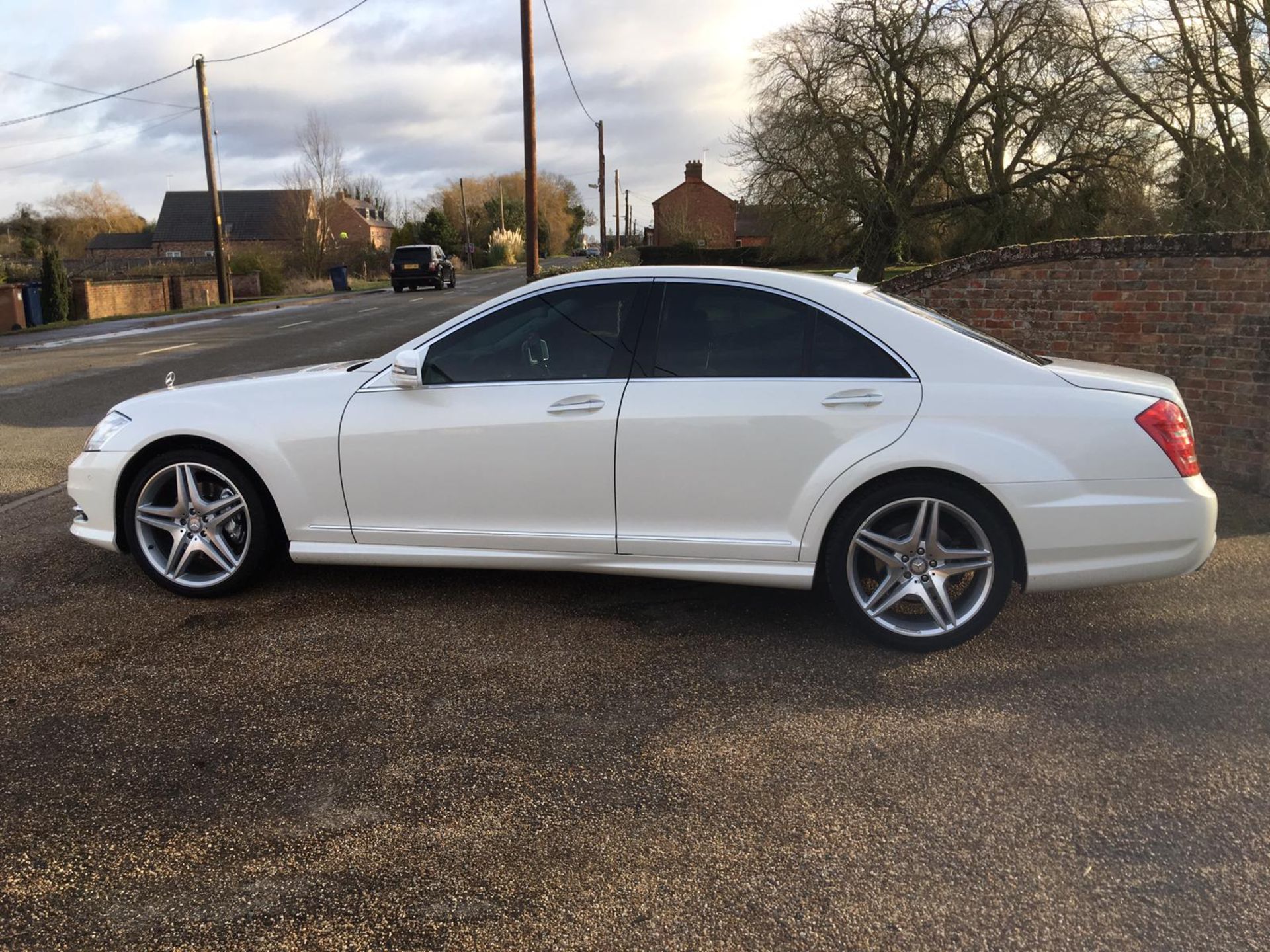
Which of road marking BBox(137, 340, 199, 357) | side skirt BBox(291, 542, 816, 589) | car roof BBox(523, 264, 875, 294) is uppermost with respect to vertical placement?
car roof BBox(523, 264, 875, 294)

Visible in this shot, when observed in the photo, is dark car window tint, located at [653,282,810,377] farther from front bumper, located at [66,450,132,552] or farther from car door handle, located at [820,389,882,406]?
front bumper, located at [66,450,132,552]

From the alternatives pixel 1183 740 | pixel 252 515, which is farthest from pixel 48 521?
pixel 1183 740

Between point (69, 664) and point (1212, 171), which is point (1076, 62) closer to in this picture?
point (1212, 171)

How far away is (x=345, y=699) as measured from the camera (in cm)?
340

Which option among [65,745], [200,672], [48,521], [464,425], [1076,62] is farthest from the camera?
[1076,62]

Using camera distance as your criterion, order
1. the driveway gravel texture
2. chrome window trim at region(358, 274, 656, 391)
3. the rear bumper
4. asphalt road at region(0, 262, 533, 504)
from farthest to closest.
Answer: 1. asphalt road at region(0, 262, 533, 504)
2. chrome window trim at region(358, 274, 656, 391)
3. the rear bumper
4. the driveway gravel texture

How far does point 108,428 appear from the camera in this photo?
4402mm

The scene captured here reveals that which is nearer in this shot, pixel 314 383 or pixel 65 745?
pixel 65 745

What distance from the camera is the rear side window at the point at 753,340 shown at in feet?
12.5

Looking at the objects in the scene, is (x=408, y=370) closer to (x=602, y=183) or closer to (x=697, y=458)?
(x=697, y=458)

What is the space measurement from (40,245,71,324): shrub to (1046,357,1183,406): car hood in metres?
26.6

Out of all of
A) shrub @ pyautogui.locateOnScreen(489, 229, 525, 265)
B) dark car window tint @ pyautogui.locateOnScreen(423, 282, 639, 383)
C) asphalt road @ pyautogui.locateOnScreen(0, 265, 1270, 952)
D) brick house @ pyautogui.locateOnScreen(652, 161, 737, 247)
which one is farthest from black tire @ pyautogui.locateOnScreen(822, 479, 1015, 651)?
shrub @ pyautogui.locateOnScreen(489, 229, 525, 265)

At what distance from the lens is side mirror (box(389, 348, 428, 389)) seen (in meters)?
4.02

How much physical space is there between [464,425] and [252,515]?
3.59 feet
